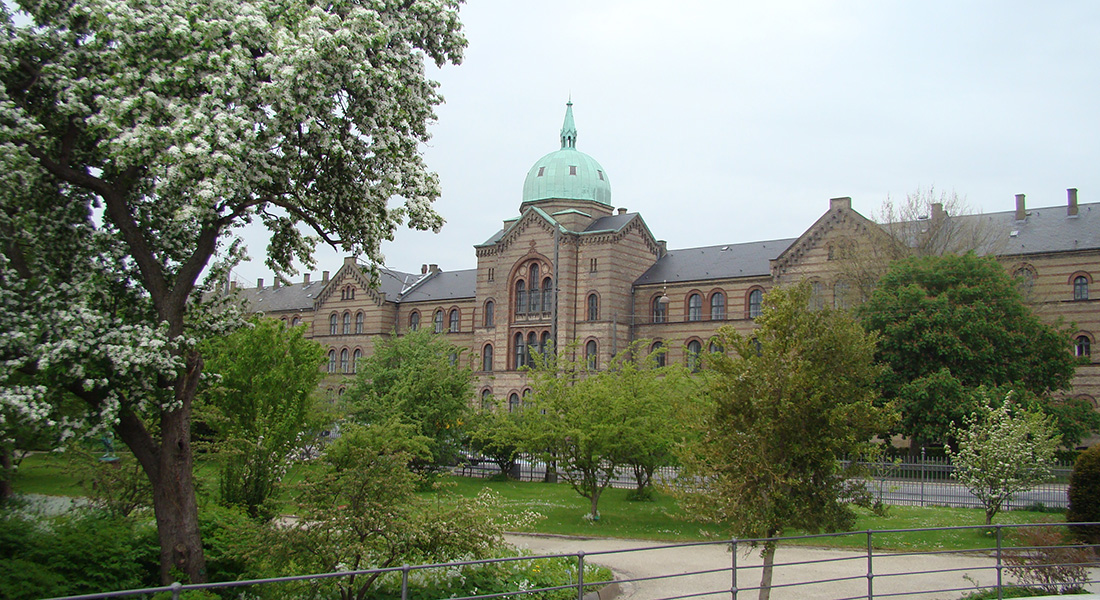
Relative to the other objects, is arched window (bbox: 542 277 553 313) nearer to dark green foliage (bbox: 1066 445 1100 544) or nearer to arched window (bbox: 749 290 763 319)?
arched window (bbox: 749 290 763 319)

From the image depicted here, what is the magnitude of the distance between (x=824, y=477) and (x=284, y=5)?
33.4 feet

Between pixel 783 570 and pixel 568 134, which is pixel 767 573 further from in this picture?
pixel 568 134

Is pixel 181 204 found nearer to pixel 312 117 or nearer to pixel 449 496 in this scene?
pixel 312 117

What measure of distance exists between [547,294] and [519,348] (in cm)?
419

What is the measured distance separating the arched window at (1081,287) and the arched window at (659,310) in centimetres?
2207

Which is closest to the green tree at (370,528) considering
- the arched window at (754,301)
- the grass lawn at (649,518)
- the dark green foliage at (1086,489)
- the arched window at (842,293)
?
the grass lawn at (649,518)

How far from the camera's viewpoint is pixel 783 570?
1736 centimetres

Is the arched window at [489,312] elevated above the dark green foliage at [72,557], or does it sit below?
above

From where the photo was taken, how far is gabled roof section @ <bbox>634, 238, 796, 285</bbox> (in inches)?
2140

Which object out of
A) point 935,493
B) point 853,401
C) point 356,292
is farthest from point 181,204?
point 356,292

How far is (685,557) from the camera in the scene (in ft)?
63.3

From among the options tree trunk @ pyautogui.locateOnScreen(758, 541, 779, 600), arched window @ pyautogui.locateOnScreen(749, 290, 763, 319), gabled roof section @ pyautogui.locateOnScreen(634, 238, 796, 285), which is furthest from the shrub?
gabled roof section @ pyautogui.locateOnScreen(634, 238, 796, 285)

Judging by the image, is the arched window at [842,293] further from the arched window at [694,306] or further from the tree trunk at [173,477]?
the tree trunk at [173,477]

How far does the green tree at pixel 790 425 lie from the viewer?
42.3 ft
